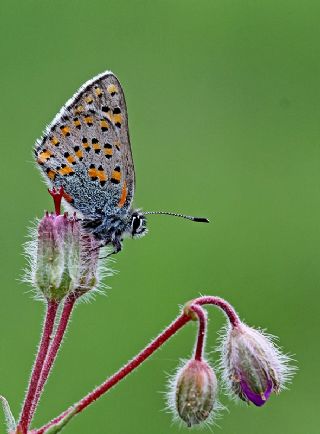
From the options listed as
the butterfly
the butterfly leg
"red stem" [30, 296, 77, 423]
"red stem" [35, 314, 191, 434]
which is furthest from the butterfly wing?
"red stem" [35, 314, 191, 434]

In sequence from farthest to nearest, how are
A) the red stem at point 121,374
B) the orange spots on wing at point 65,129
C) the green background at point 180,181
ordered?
the green background at point 180,181 → the orange spots on wing at point 65,129 → the red stem at point 121,374

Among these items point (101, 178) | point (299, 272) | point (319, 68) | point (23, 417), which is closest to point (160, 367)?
point (299, 272)

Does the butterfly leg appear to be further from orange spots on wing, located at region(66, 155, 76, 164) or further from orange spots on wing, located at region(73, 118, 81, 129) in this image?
orange spots on wing, located at region(73, 118, 81, 129)

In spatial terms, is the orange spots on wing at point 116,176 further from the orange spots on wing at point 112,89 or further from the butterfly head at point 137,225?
the orange spots on wing at point 112,89

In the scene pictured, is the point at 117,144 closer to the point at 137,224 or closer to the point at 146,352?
the point at 137,224

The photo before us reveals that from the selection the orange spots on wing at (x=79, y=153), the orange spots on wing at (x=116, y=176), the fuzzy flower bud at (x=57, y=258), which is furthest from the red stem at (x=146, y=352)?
the orange spots on wing at (x=79, y=153)

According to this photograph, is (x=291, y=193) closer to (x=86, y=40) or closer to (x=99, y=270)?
(x=86, y=40)
